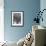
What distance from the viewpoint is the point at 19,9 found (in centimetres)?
582

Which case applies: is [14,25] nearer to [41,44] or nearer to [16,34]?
[16,34]

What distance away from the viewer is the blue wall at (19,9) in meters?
5.81

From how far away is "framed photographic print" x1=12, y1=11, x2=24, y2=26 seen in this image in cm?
583

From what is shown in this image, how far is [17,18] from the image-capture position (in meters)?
5.86

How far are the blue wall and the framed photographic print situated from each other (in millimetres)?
129

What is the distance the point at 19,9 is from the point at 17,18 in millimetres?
395

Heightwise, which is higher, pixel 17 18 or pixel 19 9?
pixel 19 9

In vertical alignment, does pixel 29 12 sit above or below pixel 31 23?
above

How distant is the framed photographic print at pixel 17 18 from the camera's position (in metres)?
5.83

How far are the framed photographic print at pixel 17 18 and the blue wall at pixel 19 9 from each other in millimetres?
129

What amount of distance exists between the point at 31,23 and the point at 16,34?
2.63 ft

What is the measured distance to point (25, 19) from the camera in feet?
19.2

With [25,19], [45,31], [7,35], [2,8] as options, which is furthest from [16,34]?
[45,31]

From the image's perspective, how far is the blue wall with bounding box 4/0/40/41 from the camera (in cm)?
581
